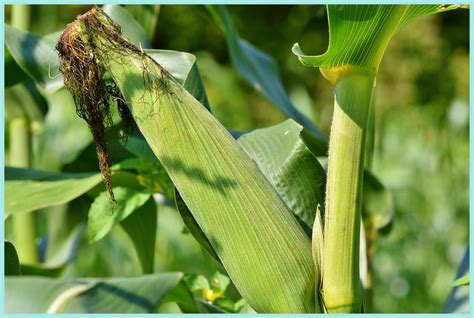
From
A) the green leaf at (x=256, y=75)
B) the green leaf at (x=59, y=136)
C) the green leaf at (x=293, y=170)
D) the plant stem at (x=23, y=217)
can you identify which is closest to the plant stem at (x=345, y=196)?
the green leaf at (x=293, y=170)

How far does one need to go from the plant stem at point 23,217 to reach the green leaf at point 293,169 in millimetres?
469

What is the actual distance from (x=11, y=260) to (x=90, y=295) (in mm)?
275

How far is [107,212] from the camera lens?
882 mm

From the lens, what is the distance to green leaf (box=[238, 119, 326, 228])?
77 centimetres

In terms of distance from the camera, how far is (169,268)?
2012mm

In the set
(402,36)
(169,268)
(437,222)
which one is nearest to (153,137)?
(169,268)

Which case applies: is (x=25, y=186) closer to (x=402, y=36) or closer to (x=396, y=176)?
(x=396, y=176)

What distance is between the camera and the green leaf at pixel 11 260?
75cm

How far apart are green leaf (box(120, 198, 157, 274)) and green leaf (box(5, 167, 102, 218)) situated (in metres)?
0.13

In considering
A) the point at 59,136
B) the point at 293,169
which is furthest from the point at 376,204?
the point at 59,136

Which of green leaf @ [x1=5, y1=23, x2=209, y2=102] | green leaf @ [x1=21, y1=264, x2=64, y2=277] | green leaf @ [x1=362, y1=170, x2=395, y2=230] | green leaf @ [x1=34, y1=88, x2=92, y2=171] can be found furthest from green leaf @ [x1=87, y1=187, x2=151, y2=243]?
green leaf @ [x1=34, y1=88, x2=92, y2=171]

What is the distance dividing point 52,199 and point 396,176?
1.67 meters

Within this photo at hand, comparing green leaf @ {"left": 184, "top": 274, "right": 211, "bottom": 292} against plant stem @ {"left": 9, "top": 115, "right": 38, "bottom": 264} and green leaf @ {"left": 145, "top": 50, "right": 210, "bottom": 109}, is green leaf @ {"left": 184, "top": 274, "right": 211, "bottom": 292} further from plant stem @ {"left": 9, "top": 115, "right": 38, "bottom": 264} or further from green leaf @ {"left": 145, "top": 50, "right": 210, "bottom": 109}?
plant stem @ {"left": 9, "top": 115, "right": 38, "bottom": 264}

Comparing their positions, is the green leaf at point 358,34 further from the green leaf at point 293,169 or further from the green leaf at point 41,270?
the green leaf at point 41,270
